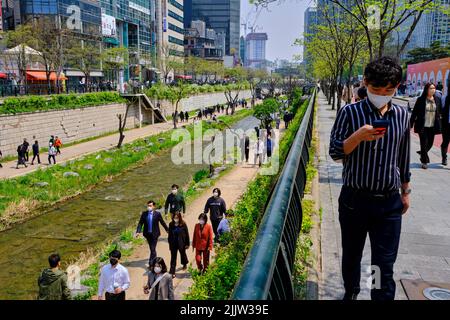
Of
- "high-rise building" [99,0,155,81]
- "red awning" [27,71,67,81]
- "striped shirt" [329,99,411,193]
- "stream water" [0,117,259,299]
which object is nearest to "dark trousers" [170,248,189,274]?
"stream water" [0,117,259,299]

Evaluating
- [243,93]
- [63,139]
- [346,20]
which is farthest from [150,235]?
[243,93]

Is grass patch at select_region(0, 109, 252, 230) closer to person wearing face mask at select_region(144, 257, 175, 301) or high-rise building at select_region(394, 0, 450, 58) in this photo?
person wearing face mask at select_region(144, 257, 175, 301)

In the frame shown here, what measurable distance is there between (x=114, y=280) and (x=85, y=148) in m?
24.7

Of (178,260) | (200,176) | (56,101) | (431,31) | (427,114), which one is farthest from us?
(431,31)

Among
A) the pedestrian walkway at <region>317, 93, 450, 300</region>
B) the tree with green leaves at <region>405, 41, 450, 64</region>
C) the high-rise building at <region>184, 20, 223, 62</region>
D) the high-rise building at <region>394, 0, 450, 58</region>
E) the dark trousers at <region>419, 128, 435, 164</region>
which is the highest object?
the high-rise building at <region>184, 20, 223, 62</region>

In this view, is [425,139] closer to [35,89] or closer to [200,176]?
[200,176]

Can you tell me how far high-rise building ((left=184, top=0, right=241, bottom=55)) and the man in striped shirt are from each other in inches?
6081

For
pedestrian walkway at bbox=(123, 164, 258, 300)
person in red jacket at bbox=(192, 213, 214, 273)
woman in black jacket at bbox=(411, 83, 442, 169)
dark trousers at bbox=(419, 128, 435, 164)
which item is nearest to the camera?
woman in black jacket at bbox=(411, 83, 442, 169)

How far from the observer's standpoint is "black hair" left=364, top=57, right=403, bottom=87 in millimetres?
3006

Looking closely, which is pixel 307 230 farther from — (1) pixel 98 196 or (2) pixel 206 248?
(1) pixel 98 196

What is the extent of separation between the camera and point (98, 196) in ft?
69.2

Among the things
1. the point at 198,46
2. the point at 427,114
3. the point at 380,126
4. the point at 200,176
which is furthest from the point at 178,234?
the point at 198,46

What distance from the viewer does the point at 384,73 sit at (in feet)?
9.86

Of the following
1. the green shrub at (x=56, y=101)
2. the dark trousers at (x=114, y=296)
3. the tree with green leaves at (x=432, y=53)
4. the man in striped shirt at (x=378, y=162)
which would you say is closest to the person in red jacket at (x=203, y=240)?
the dark trousers at (x=114, y=296)
